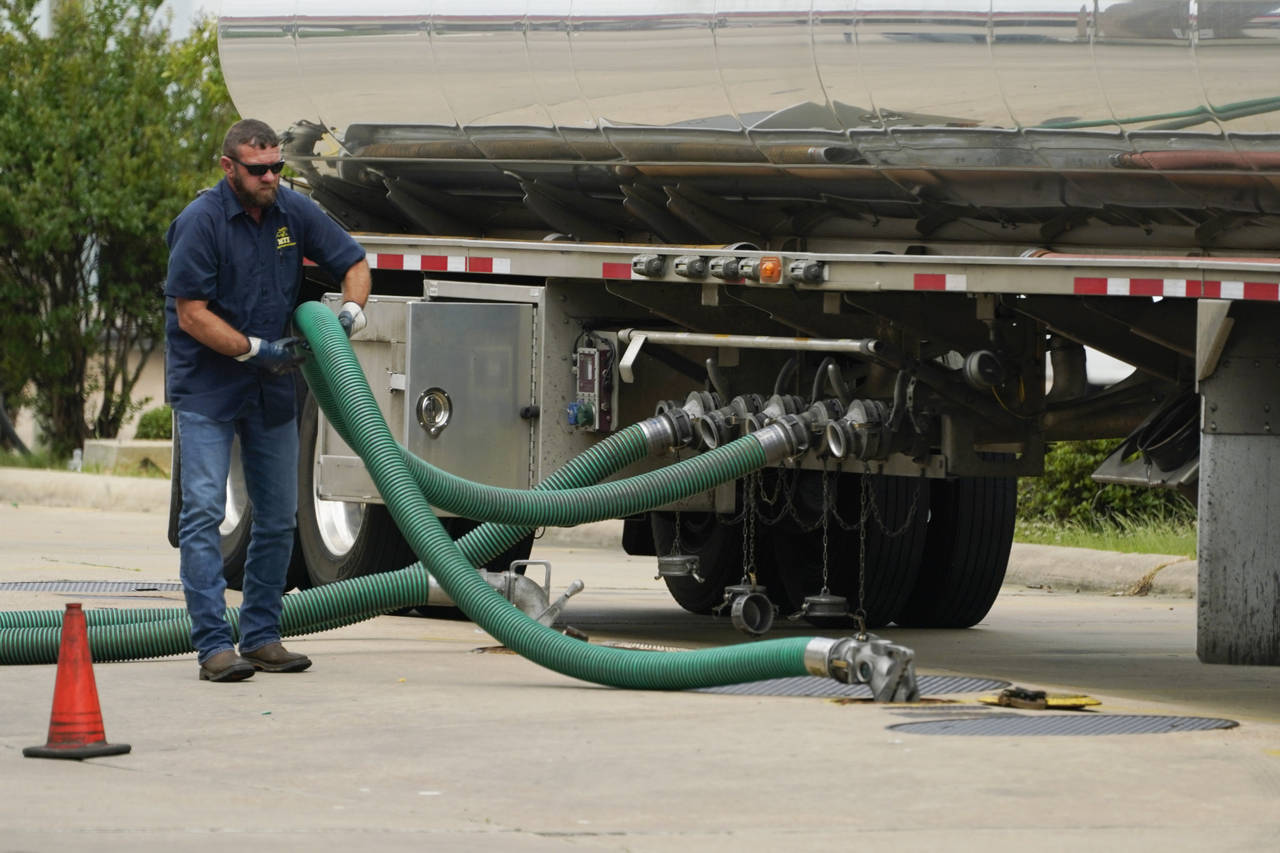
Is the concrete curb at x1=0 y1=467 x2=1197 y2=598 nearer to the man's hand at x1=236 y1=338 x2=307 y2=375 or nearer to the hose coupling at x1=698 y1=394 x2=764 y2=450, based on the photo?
the hose coupling at x1=698 y1=394 x2=764 y2=450

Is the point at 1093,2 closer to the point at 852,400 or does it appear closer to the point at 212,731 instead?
the point at 852,400

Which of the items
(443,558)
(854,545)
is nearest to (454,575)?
(443,558)

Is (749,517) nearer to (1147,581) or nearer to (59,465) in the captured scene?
(1147,581)

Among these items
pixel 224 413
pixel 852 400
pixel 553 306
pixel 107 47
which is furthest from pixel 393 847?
pixel 107 47

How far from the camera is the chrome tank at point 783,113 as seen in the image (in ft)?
26.1

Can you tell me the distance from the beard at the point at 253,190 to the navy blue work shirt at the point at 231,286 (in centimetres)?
4

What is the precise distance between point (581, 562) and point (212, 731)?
30.3 feet

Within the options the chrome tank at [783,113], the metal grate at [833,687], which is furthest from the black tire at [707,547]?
the metal grate at [833,687]

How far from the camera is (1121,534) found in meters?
16.2

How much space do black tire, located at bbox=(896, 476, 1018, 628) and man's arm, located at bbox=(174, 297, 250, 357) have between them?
183 inches

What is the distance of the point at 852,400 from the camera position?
980 cm

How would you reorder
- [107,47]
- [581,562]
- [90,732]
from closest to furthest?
[90,732] → [581,562] → [107,47]

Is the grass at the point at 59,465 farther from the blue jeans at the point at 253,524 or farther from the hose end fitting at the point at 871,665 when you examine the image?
the hose end fitting at the point at 871,665

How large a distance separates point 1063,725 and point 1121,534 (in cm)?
877
